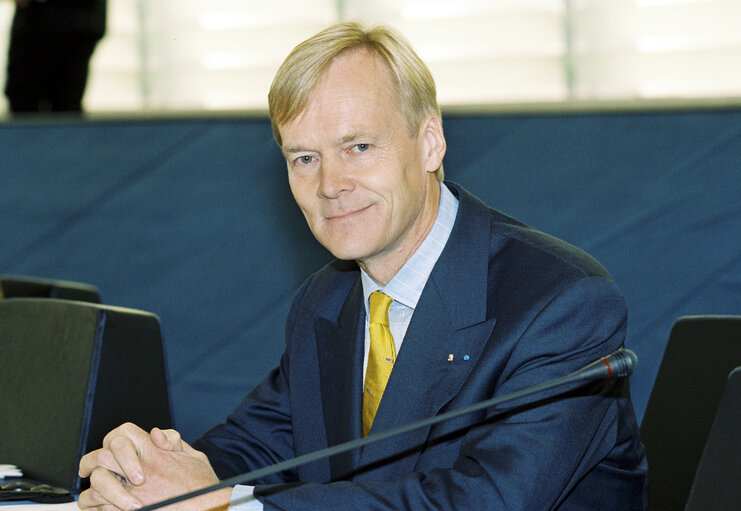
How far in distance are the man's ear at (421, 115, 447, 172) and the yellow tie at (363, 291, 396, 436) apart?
27 centimetres

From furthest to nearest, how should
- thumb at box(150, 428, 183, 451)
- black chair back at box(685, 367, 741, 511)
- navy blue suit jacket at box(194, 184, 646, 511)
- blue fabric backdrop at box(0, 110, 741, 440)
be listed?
1. blue fabric backdrop at box(0, 110, 741, 440)
2. thumb at box(150, 428, 183, 451)
3. navy blue suit jacket at box(194, 184, 646, 511)
4. black chair back at box(685, 367, 741, 511)

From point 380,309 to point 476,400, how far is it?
1.10 ft

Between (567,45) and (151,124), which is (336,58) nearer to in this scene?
(567,45)

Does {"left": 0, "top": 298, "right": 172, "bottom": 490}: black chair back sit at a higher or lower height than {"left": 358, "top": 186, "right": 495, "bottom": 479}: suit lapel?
lower

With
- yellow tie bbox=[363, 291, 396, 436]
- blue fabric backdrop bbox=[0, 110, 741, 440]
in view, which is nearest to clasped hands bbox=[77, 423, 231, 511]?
yellow tie bbox=[363, 291, 396, 436]

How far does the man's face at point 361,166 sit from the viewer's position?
5.80ft

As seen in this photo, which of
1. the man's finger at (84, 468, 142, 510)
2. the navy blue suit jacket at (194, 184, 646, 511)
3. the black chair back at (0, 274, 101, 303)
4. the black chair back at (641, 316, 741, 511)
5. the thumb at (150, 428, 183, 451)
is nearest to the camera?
the navy blue suit jacket at (194, 184, 646, 511)

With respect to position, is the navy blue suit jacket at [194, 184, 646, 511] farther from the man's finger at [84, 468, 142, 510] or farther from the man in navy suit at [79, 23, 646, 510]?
the man's finger at [84, 468, 142, 510]

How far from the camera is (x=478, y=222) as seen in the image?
1.82 metres

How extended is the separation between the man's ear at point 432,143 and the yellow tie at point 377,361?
27 cm

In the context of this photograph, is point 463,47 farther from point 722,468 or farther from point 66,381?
point 722,468

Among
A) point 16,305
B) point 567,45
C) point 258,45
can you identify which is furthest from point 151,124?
point 16,305

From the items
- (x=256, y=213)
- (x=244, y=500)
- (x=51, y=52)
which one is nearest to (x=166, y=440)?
(x=244, y=500)

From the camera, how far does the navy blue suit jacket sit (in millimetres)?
1456
